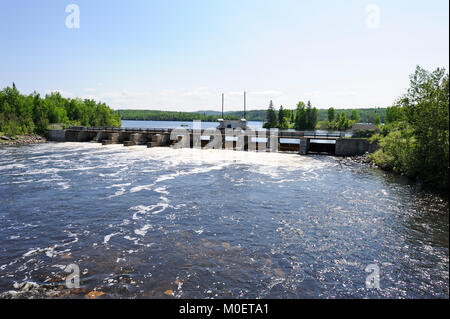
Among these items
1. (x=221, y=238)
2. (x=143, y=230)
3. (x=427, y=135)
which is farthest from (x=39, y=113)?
(x=427, y=135)

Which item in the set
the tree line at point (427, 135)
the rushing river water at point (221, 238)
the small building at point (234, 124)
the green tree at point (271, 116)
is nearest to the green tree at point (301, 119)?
the green tree at point (271, 116)

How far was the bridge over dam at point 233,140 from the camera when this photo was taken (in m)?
44.4

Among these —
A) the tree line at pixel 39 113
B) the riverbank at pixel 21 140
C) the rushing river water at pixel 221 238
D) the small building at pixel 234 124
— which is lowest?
the rushing river water at pixel 221 238

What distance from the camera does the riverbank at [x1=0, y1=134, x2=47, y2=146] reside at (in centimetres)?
5788

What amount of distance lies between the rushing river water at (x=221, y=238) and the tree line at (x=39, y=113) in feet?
189

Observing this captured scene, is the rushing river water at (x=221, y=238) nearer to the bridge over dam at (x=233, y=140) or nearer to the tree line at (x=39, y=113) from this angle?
the bridge over dam at (x=233, y=140)

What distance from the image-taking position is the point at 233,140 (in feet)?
172

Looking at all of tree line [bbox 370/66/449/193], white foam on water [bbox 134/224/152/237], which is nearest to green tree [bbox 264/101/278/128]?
tree line [bbox 370/66/449/193]

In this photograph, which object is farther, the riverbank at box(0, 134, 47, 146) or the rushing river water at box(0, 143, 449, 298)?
the riverbank at box(0, 134, 47, 146)

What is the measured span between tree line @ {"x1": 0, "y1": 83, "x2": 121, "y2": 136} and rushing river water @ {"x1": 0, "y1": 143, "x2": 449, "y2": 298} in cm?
5762

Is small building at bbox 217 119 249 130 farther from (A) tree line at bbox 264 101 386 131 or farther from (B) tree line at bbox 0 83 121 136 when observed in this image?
(A) tree line at bbox 264 101 386 131

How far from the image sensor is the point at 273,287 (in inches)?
351

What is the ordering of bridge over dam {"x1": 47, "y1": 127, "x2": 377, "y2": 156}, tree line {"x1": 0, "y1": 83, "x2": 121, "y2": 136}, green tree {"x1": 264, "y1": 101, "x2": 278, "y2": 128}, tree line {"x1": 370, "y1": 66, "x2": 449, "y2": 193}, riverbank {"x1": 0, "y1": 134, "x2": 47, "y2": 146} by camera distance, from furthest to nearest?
green tree {"x1": 264, "y1": 101, "x2": 278, "y2": 128}
tree line {"x1": 0, "y1": 83, "x2": 121, "y2": 136}
riverbank {"x1": 0, "y1": 134, "x2": 47, "y2": 146}
bridge over dam {"x1": 47, "y1": 127, "x2": 377, "y2": 156}
tree line {"x1": 370, "y1": 66, "x2": 449, "y2": 193}

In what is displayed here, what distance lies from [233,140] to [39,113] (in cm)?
7237
